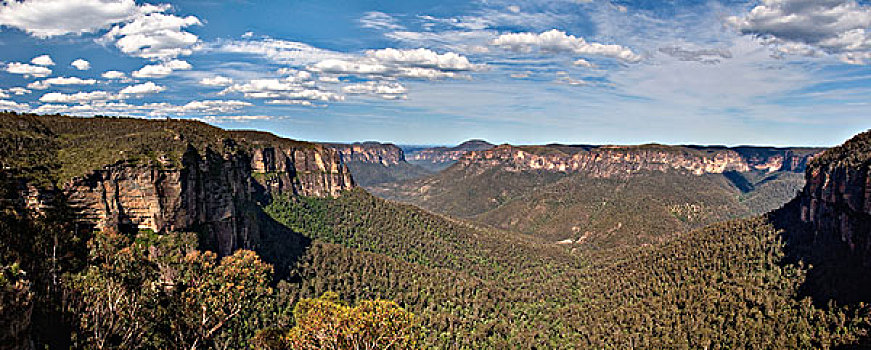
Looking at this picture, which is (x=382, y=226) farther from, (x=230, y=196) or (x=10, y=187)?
(x=10, y=187)

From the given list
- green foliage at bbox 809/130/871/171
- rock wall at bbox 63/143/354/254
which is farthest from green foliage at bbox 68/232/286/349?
green foliage at bbox 809/130/871/171

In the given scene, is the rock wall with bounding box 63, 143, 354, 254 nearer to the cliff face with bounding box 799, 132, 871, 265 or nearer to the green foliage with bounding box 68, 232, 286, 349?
the green foliage with bounding box 68, 232, 286, 349

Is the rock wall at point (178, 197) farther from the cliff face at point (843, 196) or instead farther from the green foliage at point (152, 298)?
the cliff face at point (843, 196)

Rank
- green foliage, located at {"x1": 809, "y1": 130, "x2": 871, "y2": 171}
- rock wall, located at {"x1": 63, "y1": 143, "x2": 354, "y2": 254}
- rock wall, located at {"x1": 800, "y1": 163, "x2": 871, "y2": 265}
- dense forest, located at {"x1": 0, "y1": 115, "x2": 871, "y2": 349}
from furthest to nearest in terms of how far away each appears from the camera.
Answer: green foliage, located at {"x1": 809, "y1": 130, "x2": 871, "y2": 171} → rock wall, located at {"x1": 800, "y1": 163, "x2": 871, "y2": 265} → rock wall, located at {"x1": 63, "y1": 143, "x2": 354, "y2": 254} → dense forest, located at {"x1": 0, "y1": 115, "x2": 871, "y2": 349}

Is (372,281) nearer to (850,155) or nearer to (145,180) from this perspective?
(145,180)

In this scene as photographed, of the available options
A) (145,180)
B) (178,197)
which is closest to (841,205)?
(178,197)

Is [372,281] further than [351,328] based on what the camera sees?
Yes

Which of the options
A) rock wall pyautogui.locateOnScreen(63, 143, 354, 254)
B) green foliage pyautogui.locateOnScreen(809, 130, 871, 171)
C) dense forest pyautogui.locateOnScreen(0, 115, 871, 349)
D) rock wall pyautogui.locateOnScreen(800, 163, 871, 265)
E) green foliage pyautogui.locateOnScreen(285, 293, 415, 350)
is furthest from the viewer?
green foliage pyautogui.locateOnScreen(809, 130, 871, 171)
